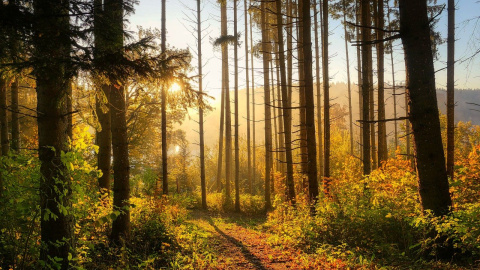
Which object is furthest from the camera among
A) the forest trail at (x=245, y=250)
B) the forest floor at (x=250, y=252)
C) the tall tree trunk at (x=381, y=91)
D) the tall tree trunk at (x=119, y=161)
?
the tall tree trunk at (x=381, y=91)

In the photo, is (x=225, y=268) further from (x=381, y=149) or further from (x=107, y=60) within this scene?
(x=381, y=149)

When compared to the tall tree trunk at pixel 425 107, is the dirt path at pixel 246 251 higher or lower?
lower

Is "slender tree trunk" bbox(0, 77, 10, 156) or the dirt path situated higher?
"slender tree trunk" bbox(0, 77, 10, 156)

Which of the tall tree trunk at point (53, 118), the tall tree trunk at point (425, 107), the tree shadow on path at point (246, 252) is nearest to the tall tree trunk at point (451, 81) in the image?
the tall tree trunk at point (425, 107)

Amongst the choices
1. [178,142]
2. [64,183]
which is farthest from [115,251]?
[178,142]

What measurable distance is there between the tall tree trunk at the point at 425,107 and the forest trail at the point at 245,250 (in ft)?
9.48

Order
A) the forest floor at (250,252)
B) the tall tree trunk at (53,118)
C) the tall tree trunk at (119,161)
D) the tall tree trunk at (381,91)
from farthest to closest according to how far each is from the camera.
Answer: the tall tree trunk at (381,91) < the tall tree trunk at (119,161) < the forest floor at (250,252) < the tall tree trunk at (53,118)

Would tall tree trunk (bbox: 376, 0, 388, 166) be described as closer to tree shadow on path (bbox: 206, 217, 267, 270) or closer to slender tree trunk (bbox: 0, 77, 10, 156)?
tree shadow on path (bbox: 206, 217, 267, 270)

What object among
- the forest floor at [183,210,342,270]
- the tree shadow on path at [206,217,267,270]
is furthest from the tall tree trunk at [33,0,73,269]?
the tree shadow on path at [206,217,267,270]

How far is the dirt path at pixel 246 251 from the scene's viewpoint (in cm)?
602

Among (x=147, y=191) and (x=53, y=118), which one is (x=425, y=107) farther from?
(x=147, y=191)

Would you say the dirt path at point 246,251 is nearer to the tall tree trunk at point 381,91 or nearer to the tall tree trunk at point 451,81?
the tall tree trunk at point 381,91

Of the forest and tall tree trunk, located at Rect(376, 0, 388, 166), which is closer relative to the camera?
the forest

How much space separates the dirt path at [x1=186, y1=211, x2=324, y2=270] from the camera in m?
6.02
